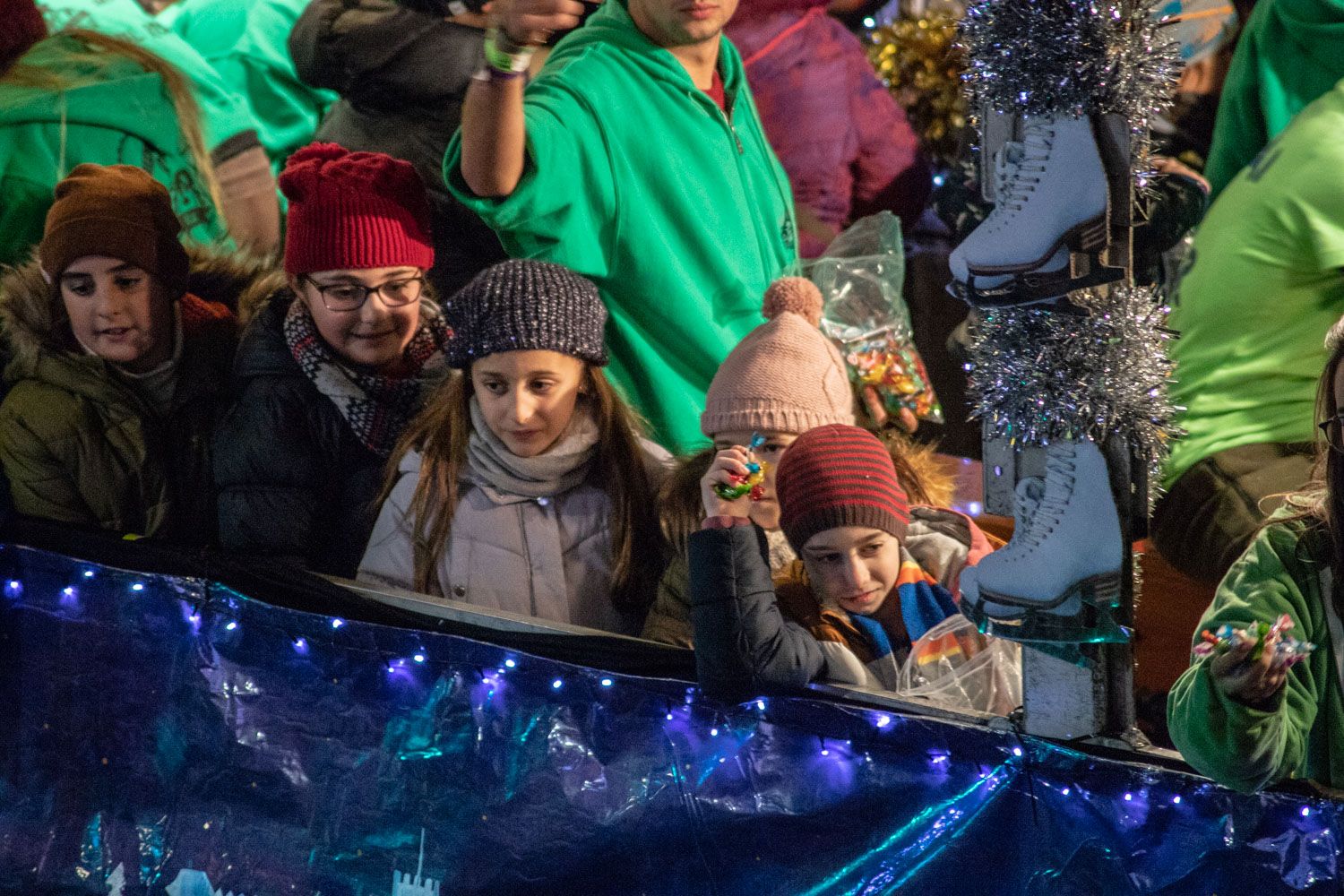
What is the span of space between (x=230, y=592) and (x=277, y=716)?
0.21 metres

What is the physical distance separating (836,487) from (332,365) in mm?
1000

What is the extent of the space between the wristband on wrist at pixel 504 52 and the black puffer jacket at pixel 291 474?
0.67 metres

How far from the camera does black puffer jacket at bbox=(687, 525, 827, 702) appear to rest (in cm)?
211

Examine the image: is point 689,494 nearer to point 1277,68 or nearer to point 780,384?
point 780,384

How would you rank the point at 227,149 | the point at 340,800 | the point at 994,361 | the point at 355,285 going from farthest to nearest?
Answer: the point at 227,149 < the point at 355,285 < the point at 340,800 < the point at 994,361

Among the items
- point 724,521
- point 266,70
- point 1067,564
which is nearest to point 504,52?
point 724,521

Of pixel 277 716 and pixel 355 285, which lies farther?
pixel 355 285

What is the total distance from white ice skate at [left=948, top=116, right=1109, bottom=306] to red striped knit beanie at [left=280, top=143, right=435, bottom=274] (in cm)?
136

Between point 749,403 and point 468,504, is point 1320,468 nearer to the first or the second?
point 749,403

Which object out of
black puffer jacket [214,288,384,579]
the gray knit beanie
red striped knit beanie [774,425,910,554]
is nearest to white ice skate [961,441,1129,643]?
red striped knit beanie [774,425,910,554]

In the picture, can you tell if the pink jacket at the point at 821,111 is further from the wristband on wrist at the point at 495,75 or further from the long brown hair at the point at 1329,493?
the long brown hair at the point at 1329,493

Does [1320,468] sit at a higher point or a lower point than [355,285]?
lower

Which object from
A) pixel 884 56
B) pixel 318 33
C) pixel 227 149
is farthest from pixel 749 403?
pixel 884 56

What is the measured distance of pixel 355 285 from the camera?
9.74ft
